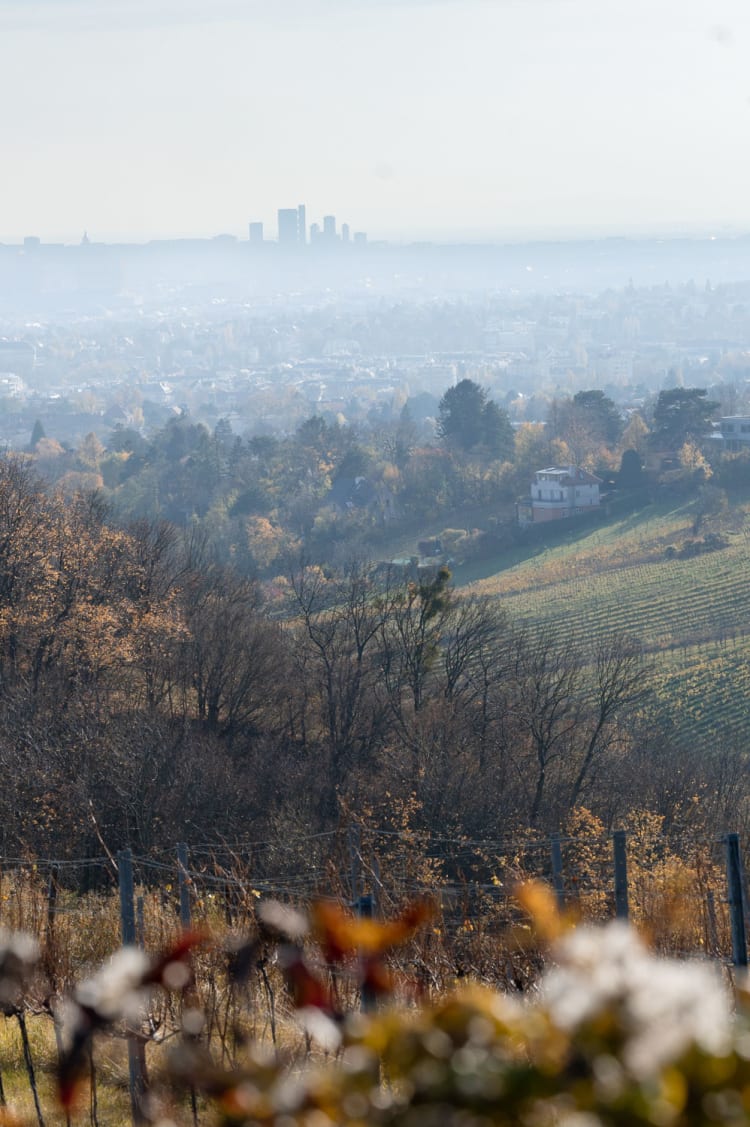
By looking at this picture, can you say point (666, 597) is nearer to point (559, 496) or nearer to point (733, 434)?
point (559, 496)

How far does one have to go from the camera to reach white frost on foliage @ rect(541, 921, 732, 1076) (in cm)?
115

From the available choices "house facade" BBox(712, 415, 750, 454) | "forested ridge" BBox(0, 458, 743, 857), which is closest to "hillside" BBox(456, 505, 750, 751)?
"forested ridge" BBox(0, 458, 743, 857)

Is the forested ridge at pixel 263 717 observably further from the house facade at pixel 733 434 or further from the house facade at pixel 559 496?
the house facade at pixel 733 434

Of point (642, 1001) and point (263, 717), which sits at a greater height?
point (642, 1001)

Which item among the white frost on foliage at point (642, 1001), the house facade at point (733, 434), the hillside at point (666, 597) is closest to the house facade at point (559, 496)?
the hillside at point (666, 597)

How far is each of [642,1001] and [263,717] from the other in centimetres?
2504

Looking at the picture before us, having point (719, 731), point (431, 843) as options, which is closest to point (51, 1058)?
point (431, 843)

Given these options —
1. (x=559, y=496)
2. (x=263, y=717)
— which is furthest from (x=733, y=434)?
(x=263, y=717)

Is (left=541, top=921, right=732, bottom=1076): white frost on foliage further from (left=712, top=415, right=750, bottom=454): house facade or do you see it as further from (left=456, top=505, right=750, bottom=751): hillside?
(left=712, top=415, right=750, bottom=454): house facade

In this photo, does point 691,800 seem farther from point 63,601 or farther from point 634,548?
point 634,548

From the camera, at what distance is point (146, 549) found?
3003 centimetres

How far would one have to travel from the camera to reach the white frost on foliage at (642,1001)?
115 centimetres

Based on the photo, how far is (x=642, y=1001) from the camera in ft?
3.82

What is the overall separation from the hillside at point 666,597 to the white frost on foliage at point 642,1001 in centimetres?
3409
